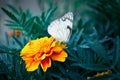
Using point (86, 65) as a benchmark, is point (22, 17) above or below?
above

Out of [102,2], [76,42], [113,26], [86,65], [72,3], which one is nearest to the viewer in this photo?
[86,65]

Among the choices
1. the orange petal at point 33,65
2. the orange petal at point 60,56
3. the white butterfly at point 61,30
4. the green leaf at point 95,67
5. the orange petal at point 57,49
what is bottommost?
the green leaf at point 95,67

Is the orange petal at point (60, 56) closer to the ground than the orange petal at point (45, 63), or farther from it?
farther from it

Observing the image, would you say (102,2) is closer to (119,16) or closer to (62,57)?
(119,16)

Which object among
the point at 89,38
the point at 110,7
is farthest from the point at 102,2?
the point at 89,38

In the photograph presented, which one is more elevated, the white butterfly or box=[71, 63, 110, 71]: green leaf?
the white butterfly

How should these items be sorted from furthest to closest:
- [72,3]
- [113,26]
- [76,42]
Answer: [72,3] → [113,26] → [76,42]

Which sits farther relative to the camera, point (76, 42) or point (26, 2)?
point (26, 2)

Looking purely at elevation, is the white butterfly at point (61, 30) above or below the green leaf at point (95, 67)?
above
